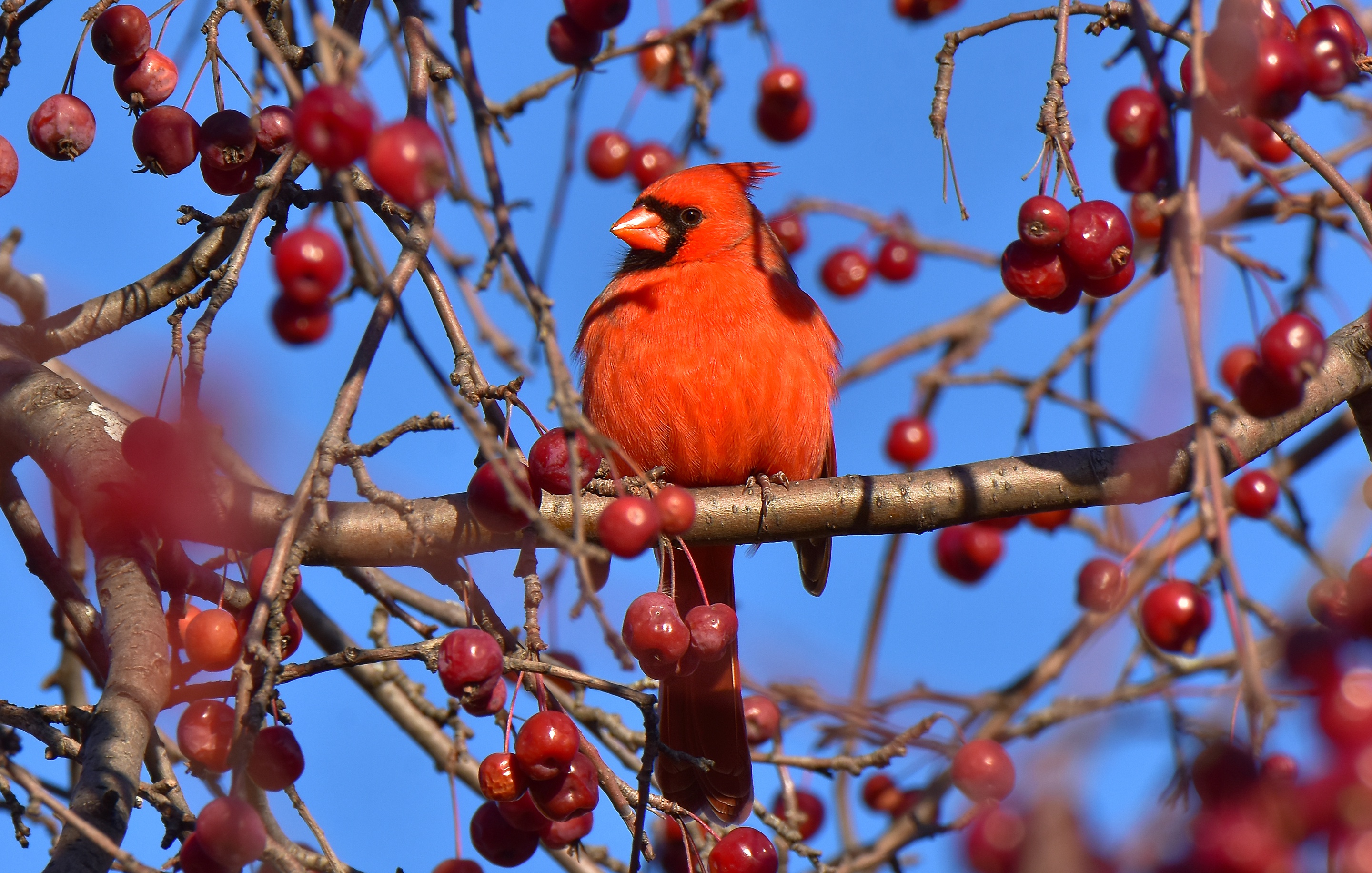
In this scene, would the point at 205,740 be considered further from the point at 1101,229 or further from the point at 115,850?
the point at 1101,229

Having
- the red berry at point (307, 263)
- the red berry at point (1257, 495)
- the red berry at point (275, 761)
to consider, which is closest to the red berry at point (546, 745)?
the red berry at point (275, 761)

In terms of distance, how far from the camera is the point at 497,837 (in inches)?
83.4

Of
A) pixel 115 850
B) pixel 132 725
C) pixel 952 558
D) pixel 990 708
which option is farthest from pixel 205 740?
pixel 952 558

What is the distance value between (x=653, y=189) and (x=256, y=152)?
2.12 metres

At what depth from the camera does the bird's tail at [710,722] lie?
10.3 ft

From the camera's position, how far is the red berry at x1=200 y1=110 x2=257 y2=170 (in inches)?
85.4

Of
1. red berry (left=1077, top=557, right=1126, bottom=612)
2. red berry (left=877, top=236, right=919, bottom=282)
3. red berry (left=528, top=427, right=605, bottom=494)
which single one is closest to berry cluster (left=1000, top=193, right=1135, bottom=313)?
red berry (left=1077, top=557, right=1126, bottom=612)

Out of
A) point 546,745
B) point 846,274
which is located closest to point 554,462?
→ point 546,745

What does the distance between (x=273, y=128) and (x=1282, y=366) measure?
161 cm

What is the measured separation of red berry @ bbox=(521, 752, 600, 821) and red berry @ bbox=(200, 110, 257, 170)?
1143 millimetres

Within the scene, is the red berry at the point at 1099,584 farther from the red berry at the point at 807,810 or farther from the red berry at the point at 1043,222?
the red berry at the point at 807,810

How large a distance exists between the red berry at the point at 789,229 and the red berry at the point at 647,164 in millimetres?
509

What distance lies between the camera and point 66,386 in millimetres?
2607

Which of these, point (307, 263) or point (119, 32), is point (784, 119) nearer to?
point (119, 32)
